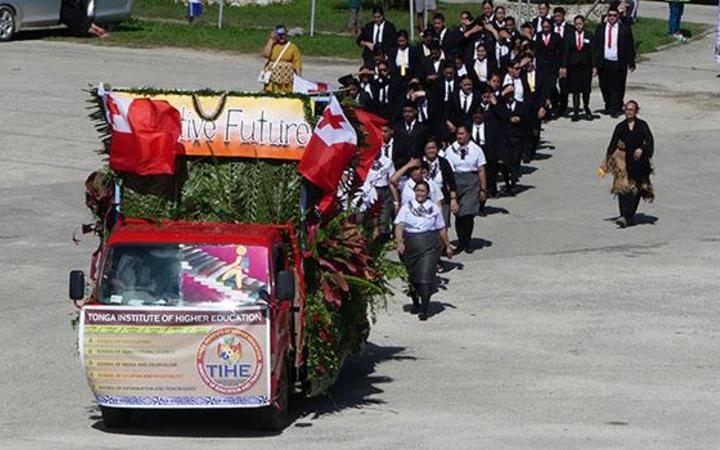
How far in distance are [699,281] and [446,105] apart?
6.08 m

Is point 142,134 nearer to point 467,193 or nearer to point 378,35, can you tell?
point 467,193

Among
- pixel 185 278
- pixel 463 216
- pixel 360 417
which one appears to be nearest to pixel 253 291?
pixel 185 278

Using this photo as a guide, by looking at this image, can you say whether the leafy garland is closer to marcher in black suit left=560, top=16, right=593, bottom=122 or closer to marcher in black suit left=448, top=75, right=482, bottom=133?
marcher in black suit left=448, top=75, right=482, bottom=133

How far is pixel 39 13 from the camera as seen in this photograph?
4053 cm

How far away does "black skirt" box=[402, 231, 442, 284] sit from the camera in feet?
69.3

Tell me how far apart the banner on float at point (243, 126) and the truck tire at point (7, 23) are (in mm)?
23179

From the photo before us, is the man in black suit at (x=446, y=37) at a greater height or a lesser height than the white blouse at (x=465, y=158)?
greater

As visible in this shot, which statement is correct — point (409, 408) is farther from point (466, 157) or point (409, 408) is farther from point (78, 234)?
point (78, 234)

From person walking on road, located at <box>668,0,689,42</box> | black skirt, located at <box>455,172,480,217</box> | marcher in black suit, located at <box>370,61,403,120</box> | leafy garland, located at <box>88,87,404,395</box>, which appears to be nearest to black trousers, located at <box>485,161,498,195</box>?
marcher in black suit, located at <box>370,61,403,120</box>

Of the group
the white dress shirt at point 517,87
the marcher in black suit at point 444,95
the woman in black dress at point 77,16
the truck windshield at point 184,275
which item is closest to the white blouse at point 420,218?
the truck windshield at point 184,275

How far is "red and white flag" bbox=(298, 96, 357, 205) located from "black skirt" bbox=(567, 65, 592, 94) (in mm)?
16484

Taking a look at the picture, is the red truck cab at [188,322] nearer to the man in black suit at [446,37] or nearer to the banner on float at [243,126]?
the banner on float at [243,126]

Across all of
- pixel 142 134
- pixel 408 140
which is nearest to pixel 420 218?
pixel 408 140

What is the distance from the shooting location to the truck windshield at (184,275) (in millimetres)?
15586
